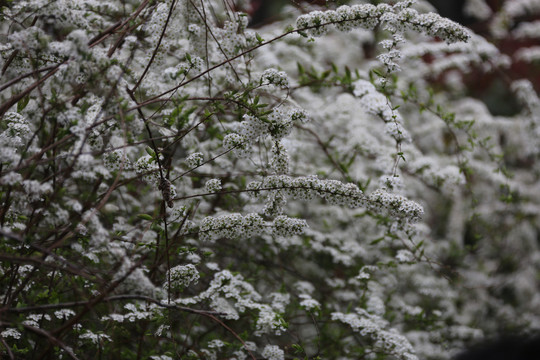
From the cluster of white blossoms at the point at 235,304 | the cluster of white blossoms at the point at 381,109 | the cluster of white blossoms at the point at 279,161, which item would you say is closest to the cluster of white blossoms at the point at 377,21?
the cluster of white blossoms at the point at 381,109

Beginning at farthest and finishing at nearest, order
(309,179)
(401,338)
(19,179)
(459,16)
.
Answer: (459,16), (401,338), (309,179), (19,179)

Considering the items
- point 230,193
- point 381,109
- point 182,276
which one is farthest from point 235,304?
point 381,109

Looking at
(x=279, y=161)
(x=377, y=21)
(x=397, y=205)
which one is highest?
(x=377, y=21)

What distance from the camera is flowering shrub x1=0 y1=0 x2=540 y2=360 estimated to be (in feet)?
4.99

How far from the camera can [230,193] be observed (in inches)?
92.1

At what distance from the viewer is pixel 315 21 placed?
1.69 metres

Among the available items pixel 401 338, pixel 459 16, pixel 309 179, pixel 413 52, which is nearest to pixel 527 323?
pixel 401 338

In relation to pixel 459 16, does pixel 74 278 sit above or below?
below

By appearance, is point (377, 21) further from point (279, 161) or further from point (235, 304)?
point (235, 304)

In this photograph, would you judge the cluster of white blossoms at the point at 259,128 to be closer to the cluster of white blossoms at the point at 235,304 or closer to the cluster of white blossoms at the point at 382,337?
the cluster of white blossoms at the point at 235,304

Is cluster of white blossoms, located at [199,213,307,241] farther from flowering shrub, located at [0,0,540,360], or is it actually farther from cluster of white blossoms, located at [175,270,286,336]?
cluster of white blossoms, located at [175,270,286,336]

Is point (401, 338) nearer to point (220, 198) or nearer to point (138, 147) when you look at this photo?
point (220, 198)

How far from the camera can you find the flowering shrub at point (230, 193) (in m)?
1.52

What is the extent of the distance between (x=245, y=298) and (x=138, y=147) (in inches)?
36.3
